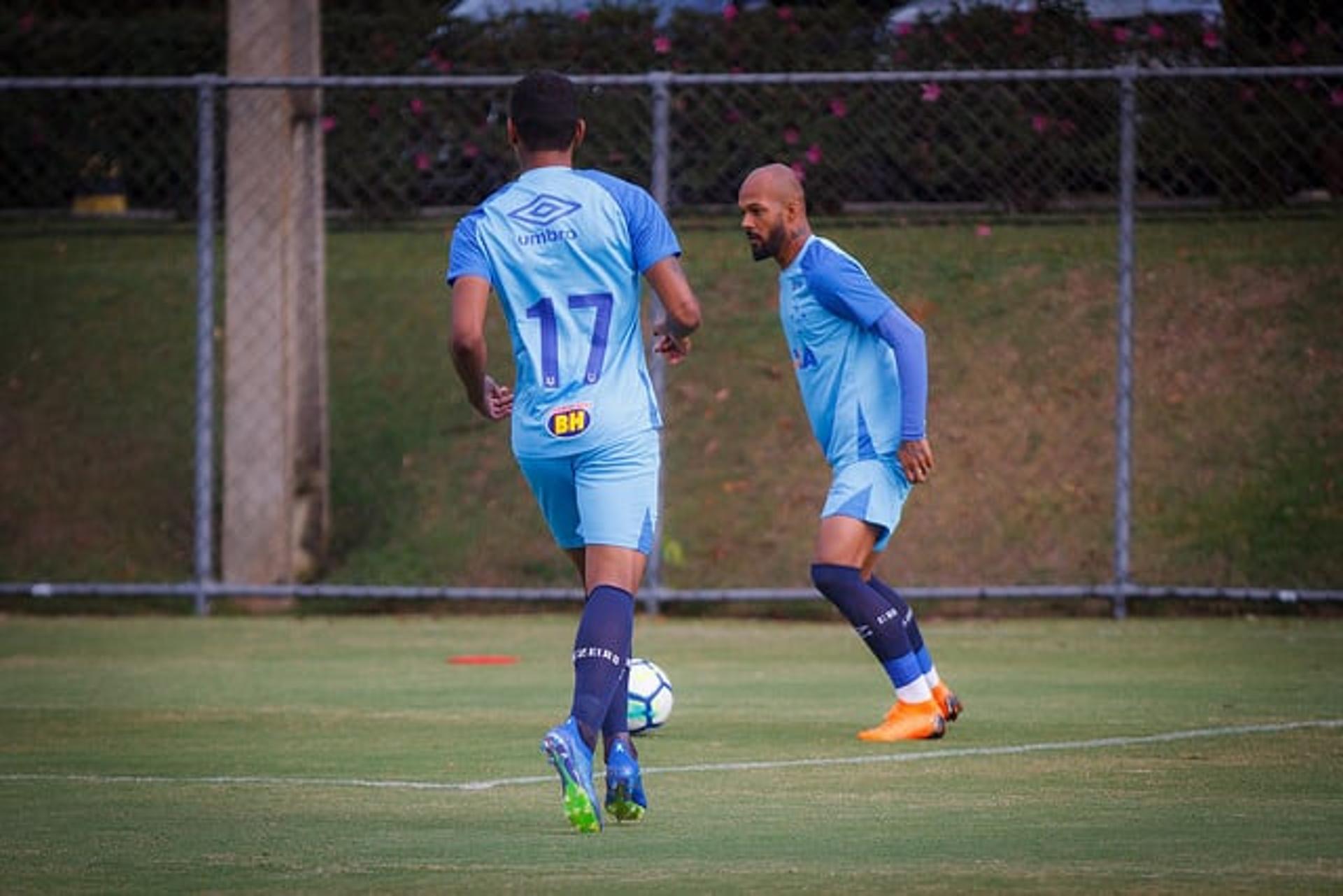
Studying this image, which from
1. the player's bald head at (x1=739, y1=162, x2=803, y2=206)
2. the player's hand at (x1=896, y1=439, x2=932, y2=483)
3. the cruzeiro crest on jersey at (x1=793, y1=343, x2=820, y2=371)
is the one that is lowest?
the player's hand at (x1=896, y1=439, x2=932, y2=483)

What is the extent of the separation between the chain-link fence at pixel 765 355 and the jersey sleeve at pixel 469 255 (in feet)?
21.2

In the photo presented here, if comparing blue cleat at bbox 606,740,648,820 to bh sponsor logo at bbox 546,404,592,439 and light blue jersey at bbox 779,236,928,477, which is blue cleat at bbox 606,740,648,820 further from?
light blue jersey at bbox 779,236,928,477

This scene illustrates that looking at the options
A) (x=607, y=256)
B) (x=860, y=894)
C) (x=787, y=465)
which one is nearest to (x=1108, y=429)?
(x=787, y=465)

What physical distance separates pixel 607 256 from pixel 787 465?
→ 8529mm

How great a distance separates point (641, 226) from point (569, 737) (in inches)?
54.9

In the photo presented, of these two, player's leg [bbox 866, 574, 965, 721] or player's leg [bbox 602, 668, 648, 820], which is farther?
player's leg [bbox 866, 574, 965, 721]

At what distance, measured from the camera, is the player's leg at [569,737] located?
6.06 m

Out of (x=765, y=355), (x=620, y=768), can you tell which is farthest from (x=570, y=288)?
(x=765, y=355)

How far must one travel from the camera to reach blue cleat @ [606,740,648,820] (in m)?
6.32

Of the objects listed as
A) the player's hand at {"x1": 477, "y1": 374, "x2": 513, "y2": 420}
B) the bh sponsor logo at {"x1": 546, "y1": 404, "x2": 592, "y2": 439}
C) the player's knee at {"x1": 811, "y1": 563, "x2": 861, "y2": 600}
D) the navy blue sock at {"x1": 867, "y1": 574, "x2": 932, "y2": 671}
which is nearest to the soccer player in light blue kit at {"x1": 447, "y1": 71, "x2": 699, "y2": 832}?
the bh sponsor logo at {"x1": 546, "y1": 404, "x2": 592, "y2": 439}

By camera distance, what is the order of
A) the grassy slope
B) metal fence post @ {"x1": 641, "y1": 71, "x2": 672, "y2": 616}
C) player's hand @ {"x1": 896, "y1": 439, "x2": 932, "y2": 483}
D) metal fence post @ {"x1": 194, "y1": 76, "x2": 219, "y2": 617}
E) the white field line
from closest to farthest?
the white field line < player's hand @ {"x1": 896, "y1": 439, "x2": 932, "y2": 483} < metal fence post @ {"x1": 641, "y1": 71, "x2": 672, "y2": 616} < metal fence post @ {"x1": 194, "y1": 76, "x2": 219, "y2": 617} < the grassy slope

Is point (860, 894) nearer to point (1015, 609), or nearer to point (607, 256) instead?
point (607, 256)

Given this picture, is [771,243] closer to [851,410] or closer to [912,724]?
[851,410]

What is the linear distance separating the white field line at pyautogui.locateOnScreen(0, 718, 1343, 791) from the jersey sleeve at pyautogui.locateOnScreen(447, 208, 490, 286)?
1568 millimetres
